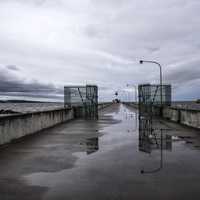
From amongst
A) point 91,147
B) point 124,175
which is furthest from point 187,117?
point 124,175

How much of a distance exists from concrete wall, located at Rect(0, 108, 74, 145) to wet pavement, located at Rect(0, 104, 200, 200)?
0.72 metres

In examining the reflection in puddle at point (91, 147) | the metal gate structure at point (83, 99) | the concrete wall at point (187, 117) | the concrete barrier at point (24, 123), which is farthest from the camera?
the metal gate structure at point (83, 99)

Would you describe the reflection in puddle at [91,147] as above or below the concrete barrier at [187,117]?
below

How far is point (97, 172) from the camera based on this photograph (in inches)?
255

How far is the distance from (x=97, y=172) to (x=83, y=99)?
960 inches

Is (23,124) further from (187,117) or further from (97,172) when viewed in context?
(187,117)

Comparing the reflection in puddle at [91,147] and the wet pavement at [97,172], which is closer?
the wet pavement at [97,172]

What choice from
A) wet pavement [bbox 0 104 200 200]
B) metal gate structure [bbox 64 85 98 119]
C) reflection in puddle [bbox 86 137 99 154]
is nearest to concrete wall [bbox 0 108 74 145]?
wet pavement [bbox 0 104 200 200]

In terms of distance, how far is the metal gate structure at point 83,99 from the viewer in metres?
30.2

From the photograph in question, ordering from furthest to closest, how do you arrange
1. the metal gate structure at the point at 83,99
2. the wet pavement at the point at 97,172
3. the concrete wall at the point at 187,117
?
1. the metal gate structure at the point at 83,99
2. the concrete wall at the point at 187,117
3. the wet pavement at the point at 97,172

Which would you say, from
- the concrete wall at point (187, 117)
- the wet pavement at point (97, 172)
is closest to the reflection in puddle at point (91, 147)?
the wet pavement at point (97, 172)

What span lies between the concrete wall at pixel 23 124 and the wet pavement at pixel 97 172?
723 mm

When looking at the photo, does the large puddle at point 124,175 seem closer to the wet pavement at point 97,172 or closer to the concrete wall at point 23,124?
the wet pavement at point 97,172

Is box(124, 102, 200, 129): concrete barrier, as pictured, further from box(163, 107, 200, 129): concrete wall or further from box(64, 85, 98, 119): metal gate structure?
box(64, 85, 98, 119): metal gate structure
